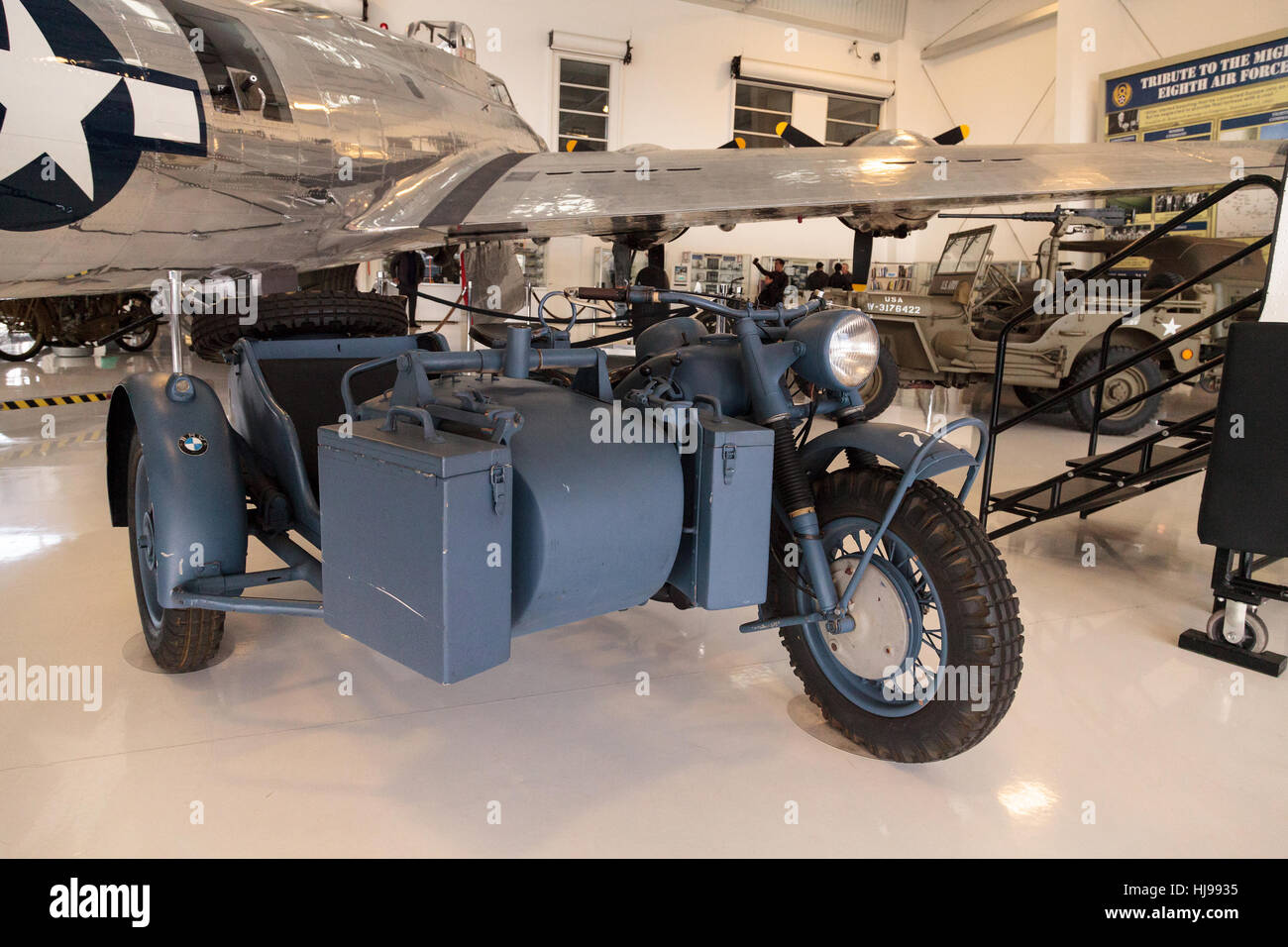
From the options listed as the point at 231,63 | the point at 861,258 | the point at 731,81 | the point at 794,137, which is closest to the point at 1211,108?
the point at 794,137

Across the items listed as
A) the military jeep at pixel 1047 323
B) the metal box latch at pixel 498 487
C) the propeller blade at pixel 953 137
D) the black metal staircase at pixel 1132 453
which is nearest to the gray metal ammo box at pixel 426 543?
the metal box latch at pixel 498 487

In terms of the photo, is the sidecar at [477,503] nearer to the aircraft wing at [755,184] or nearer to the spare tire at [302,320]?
the spare tire at [302,320]

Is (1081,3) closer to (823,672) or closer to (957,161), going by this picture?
(957,161)

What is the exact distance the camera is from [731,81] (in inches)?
765

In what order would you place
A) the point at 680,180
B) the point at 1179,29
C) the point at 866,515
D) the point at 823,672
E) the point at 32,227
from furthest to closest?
the point at 1179,29 < the point at 680,180 < the point at 32,227 < the point at 823,672 < the point at 866,515

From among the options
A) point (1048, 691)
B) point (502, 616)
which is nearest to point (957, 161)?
point (1048, 691)

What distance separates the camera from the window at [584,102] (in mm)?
17984

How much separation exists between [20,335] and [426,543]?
1308cm

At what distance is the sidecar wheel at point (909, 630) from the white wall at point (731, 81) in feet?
51.7

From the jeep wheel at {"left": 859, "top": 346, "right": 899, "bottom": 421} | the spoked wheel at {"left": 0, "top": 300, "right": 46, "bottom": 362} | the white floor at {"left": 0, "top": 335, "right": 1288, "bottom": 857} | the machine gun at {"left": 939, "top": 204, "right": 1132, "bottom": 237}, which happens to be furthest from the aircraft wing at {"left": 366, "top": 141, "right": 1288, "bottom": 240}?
the spoked wheel at {"left": 0, "top": 300, "right": 46, "bottom": 362}

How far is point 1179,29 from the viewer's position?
532 inches

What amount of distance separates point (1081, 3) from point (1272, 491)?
1454 centimetres

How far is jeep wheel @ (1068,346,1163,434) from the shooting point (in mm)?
7684

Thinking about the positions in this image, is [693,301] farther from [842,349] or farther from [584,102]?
[584,102]
